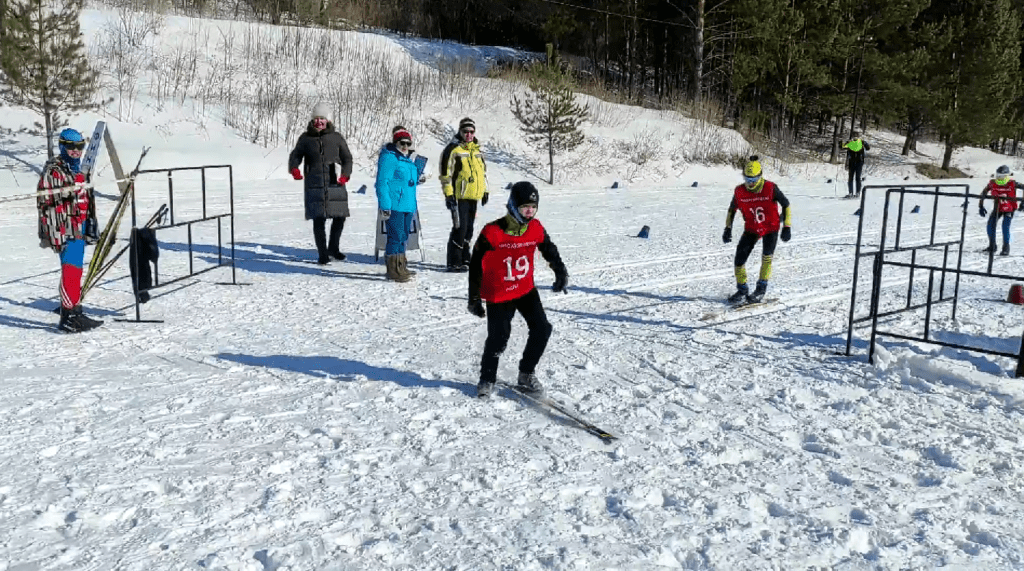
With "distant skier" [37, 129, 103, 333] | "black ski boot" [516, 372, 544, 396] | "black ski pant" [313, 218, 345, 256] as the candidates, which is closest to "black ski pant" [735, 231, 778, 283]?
"black ski boot" [516, 372, 544, 396]

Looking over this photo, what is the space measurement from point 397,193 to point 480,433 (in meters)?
5.00

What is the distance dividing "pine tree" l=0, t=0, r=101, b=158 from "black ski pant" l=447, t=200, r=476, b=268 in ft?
38.2

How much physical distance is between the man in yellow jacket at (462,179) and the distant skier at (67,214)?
13.7 feet

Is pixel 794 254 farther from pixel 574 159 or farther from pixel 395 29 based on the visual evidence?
pixel 395 29

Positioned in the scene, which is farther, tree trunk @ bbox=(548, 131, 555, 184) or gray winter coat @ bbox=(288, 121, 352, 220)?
tree trunk @ bbox=(548, 131, 555, 184)

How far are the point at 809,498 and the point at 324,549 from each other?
2533 millimetres

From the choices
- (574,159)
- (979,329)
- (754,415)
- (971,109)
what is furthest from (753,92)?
(754,415)

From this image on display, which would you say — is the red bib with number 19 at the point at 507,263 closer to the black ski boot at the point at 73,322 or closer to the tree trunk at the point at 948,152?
the black ski boot at the point at 73,322

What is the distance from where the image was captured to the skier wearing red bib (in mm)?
5688

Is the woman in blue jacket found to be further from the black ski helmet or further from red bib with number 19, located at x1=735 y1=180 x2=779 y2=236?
the black ski helmet

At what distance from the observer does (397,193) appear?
9.71 m

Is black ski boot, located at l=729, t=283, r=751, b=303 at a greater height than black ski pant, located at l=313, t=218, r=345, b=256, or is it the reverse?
black ski pant, located at l=313, t=218, r=345, b=256

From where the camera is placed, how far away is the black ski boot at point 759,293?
923 centimetres

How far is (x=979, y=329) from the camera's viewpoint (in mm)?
8234
